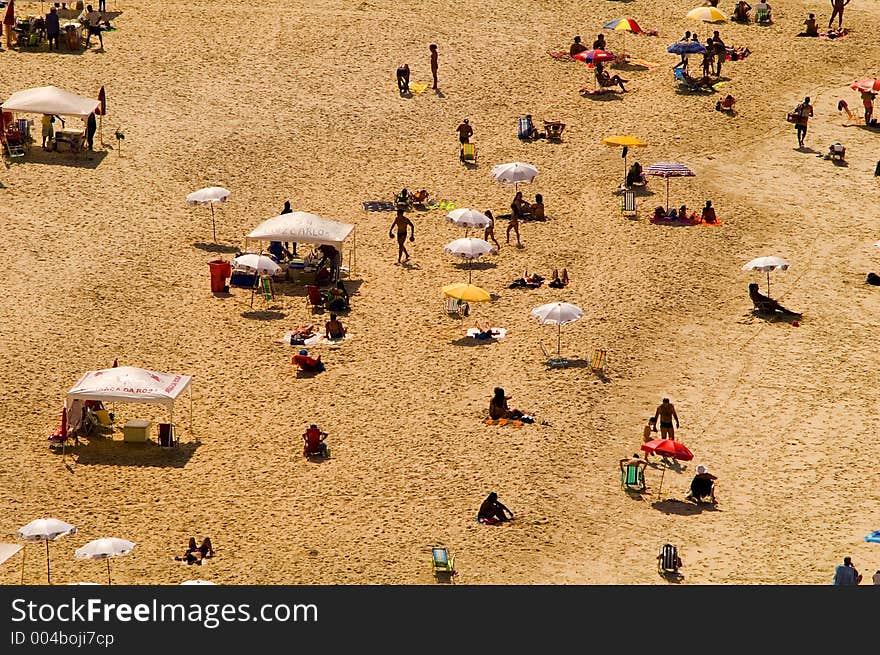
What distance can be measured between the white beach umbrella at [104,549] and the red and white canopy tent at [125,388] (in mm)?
5101

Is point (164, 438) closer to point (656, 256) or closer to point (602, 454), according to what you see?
point (602, 454)

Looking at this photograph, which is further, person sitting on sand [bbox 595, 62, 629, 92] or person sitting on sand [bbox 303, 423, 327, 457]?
person sitting on sand [bbox 595, 62, 629, 92]

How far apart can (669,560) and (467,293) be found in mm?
10781

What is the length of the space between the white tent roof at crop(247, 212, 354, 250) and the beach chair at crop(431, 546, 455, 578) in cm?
1302

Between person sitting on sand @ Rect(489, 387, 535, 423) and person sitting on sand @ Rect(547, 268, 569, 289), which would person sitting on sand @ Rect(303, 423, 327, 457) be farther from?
person sitting on sand @ Rect(547, 268, 569, 289)

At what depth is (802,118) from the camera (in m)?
52.8

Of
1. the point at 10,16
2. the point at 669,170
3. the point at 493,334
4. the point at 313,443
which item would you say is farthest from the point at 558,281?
the point at 10,16

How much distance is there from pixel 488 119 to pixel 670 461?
63.9 feet

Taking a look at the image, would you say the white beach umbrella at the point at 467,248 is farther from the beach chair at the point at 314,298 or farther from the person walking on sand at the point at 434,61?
the person walking on sand at the point at 434,61

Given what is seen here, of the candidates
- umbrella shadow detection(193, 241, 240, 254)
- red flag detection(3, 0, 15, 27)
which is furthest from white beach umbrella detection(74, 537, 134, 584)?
red flag detection(3, 0, 15, 27)

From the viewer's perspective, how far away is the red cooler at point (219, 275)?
146ft

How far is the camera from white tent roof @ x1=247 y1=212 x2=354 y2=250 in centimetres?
4450

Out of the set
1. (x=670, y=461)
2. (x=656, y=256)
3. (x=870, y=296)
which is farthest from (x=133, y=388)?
(x=870, y=296)

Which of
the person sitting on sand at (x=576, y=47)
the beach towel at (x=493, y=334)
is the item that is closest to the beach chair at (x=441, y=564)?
the beach towel at (x=493, y=334)
